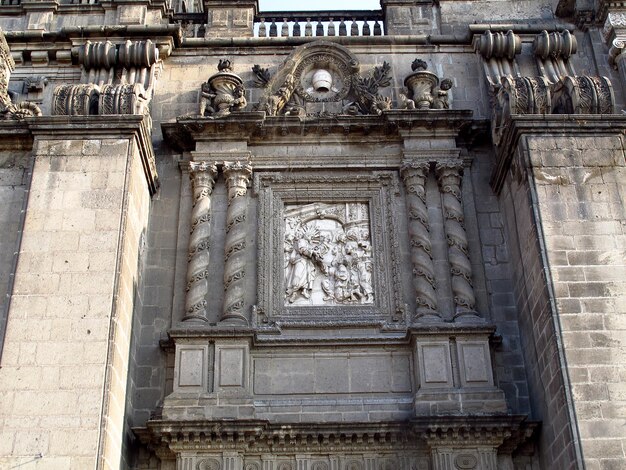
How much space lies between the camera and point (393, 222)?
1298 centimetres

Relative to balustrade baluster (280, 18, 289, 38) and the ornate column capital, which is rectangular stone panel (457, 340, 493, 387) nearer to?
the ornate column capital

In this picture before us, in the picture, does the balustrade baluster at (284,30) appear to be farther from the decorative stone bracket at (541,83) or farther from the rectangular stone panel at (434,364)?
the rectangular stone panel at (434,364)

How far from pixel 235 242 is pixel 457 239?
3.27 m

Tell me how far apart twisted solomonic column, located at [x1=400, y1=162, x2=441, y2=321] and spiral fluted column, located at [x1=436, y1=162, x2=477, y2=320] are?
288 millimetres

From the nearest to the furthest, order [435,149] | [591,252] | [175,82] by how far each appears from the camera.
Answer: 1. [591,252]
2. [435,149]
3. [175,82]

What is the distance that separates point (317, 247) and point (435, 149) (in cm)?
250

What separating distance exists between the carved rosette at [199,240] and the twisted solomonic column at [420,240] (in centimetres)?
301

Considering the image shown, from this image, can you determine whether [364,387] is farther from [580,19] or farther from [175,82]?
[580,19]

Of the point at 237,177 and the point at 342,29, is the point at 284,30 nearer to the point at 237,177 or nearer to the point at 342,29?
the point at 342,29

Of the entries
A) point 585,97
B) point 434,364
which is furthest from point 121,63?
point 585,97

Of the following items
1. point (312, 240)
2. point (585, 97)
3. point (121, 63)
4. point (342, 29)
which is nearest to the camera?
point (585, 97)

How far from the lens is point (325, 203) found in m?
13.3

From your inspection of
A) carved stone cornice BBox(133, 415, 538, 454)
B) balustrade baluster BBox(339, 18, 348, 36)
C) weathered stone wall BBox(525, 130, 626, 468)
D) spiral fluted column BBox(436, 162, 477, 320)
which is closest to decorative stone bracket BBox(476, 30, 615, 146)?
weathered stone wall BBox(525, 130, 626, 468)

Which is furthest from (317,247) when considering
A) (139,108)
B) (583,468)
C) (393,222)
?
(583,468)
